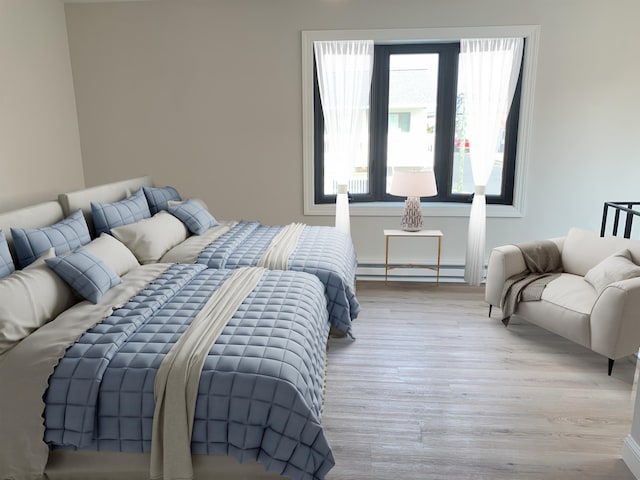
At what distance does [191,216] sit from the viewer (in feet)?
12.6

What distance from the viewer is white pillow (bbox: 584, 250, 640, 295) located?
2877 mm

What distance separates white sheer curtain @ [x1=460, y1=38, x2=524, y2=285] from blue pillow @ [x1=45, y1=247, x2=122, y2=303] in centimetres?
330

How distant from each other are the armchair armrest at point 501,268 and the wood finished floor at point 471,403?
0.78 ft

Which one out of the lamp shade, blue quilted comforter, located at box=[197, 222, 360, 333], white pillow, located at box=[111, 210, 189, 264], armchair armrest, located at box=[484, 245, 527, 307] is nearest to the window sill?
the lamp shade

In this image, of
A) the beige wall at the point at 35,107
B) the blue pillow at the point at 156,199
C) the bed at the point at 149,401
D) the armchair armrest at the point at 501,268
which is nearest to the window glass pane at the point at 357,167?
the blue pillow at the point at 156,199

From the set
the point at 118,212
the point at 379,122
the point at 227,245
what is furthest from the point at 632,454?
the point at 379,122

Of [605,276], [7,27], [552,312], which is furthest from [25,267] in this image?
[605,276]

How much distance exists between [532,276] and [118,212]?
3137 millimetres

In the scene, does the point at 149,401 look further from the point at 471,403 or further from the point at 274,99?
the point at 274,99

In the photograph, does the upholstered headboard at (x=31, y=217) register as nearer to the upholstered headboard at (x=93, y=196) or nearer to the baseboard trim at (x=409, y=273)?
the upholstered headboard at (x=93, y=196)

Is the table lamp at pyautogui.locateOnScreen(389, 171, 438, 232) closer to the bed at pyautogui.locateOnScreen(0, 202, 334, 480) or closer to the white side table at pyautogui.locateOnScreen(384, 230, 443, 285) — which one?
the white side table at pyautogui.locateOnScreen(384, 230, 443, 285)

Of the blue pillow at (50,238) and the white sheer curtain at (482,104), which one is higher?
the white sheer curtain at (482,104)

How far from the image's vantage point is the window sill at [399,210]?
4.61 m

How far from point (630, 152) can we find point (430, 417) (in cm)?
354
